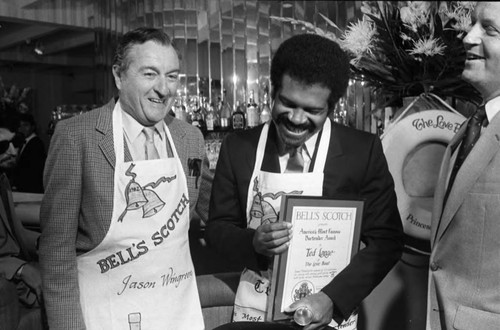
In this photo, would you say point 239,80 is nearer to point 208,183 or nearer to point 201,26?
point 201,26

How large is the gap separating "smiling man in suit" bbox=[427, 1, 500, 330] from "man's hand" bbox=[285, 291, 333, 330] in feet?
0.89

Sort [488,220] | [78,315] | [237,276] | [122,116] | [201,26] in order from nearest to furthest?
[488,220], [78,315], [122,116], [237,276], [201,26]

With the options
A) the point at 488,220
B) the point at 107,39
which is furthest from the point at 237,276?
the point at 107,39

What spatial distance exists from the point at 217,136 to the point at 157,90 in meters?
2.48

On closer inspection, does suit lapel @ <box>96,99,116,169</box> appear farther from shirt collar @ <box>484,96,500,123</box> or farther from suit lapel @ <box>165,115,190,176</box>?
shirt collar @ <box>484,96,500,123</box>

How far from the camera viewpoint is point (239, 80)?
4164mm

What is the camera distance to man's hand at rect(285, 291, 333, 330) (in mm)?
1413

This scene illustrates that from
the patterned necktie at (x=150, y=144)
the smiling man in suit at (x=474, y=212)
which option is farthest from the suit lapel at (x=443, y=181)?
the patterned necktie at (x=150, y=144)

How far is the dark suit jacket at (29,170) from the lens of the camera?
3811 mm

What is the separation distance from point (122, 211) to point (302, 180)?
471mm

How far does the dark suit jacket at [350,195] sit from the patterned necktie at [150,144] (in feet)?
0.68

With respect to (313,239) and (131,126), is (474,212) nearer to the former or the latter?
(313,239)

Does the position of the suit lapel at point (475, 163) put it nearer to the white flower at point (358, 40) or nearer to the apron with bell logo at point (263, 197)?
the apron with bell logo at point (263, 197)

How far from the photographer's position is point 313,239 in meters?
1.47
